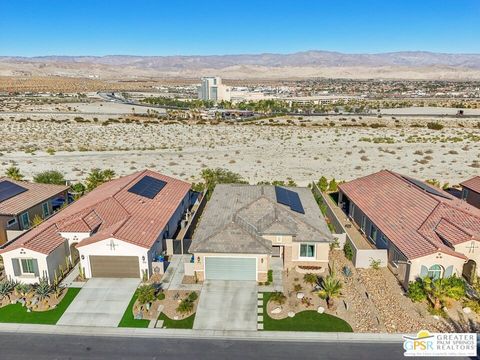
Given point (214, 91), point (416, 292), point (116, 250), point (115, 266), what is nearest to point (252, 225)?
point (116, 250)

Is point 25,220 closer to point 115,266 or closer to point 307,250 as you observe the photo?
point 115,266

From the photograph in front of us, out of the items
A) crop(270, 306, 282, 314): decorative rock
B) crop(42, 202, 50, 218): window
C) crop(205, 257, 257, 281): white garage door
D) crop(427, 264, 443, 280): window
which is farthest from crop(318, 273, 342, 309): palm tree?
crop(42, 202, 50, 218): window

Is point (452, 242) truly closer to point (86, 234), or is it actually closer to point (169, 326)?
point (169, 326)

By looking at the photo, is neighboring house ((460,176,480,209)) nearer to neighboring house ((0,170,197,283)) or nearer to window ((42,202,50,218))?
neighboring house ((0,170,197,283))

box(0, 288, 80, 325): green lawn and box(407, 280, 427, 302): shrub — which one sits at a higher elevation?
box(407, 280, 427, 302): shrub

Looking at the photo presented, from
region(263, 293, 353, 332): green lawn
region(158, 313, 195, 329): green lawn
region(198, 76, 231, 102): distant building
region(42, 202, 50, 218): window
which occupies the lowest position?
region(263, 293, 353, 332): green lawn

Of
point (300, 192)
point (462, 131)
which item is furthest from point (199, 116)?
point (300, 192)

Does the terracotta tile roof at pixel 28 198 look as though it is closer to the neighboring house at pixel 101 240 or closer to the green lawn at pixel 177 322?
the neighboring house at pixel 101 240
